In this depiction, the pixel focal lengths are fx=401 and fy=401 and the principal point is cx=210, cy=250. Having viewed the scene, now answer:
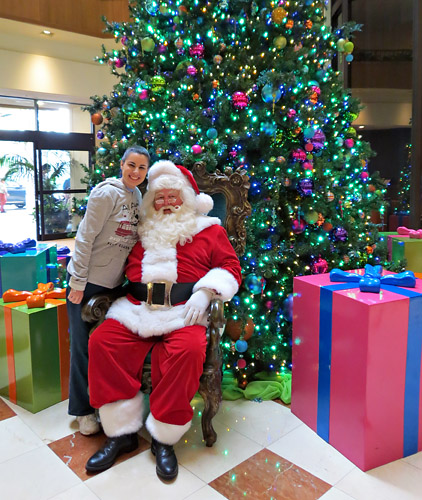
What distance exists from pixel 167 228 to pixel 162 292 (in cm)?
37

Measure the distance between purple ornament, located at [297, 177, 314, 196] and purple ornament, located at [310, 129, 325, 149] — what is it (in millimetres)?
268

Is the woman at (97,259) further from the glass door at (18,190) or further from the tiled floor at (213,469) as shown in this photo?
the glass door at (18,190)

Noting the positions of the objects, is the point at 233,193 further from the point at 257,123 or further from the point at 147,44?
the point at 147,44

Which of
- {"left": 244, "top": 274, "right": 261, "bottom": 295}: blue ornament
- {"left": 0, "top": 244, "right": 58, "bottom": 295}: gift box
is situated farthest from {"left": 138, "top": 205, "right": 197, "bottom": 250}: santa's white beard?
{"left": 0, "top": 244, "right": 58, "bottom": 295}: gift box

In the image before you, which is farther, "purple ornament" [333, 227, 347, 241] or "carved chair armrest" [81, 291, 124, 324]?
"purple ornament" [333, 227, 347, 241]

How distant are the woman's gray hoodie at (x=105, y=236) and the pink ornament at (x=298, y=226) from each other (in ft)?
3.73

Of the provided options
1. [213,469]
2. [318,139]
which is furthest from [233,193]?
[213,469]

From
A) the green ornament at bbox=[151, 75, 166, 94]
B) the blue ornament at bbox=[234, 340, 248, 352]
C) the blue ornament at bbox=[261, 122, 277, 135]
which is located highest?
the green ornament at bbox=[151, 75, 166, 94]

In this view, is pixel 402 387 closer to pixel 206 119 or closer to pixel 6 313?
pixel 206 119

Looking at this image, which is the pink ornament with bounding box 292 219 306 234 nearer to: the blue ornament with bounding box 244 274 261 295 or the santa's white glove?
the blue ornament with bounding box 244 274 261 295

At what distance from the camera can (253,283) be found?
2.66m

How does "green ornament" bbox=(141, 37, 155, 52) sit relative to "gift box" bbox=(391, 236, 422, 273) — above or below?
above

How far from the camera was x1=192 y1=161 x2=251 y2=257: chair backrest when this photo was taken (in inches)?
102

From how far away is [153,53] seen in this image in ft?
9.84
